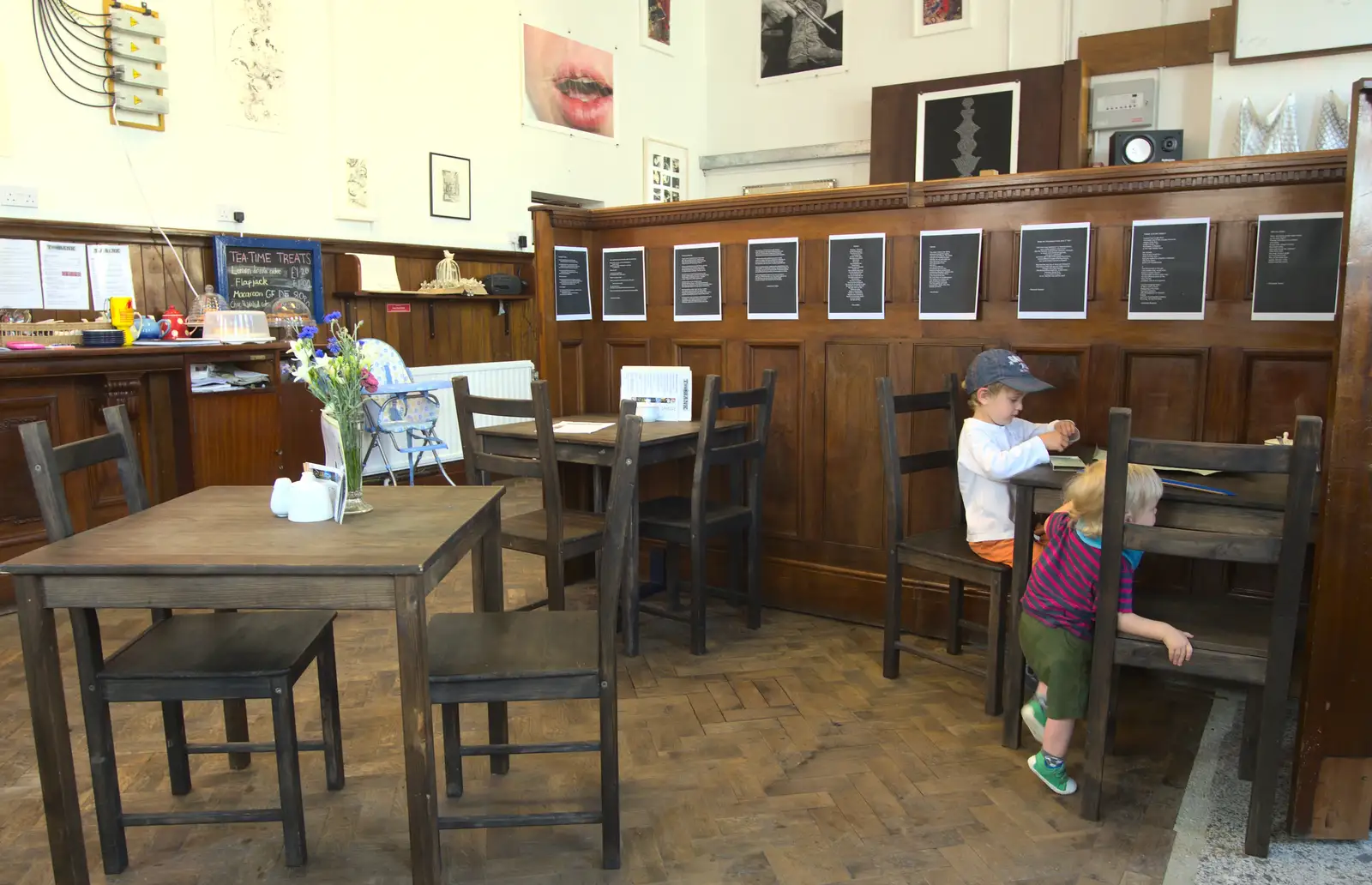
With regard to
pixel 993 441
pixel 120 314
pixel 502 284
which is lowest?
pixel 993 441

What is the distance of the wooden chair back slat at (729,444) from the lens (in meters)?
3.28

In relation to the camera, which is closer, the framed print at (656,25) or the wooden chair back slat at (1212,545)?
the wooden chair back slat at (1212,545)

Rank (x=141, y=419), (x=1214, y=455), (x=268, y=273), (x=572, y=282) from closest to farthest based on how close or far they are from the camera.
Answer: (x=1214, y=455)
(x=572, y=282)
(x=141, y=419)
(x=268, y=273)

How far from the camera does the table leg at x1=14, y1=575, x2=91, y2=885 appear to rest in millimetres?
1757

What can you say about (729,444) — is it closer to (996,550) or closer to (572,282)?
(572,282)

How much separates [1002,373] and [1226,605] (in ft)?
2.84

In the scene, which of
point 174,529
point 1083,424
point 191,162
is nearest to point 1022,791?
point 1083,424

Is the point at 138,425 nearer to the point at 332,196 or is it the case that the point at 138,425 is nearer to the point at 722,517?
the point at 332,196

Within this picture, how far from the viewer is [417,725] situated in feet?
5.76

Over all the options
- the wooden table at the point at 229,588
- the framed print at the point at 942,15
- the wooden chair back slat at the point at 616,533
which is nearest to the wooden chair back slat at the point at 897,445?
the wooden chair back slat at the point at 616,533

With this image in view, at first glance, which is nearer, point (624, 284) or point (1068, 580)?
point (1068, 580)

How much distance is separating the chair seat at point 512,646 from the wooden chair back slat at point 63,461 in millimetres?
806

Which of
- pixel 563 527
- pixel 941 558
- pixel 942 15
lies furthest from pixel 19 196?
pixel 942 15

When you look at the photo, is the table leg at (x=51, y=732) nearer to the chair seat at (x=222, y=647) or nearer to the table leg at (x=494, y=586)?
the chair seat at (x=222, y=647)
